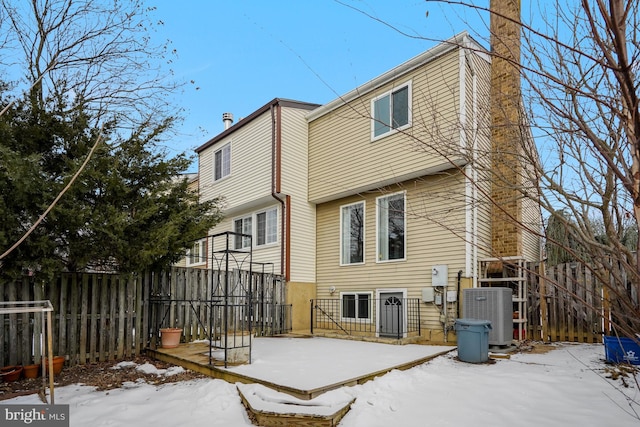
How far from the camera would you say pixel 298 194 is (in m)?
12.2

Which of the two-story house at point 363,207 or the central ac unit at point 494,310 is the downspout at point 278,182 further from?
the central ac unit at point 494,310

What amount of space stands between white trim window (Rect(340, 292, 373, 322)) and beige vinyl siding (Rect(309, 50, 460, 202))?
8.92 ft

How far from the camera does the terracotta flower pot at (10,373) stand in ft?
19.1

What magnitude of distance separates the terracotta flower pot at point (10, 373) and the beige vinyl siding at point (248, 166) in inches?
245

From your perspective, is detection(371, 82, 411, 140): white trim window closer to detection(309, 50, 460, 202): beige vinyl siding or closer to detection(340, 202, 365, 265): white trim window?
detection(309, 50, 460, 202): beige vinyl siding

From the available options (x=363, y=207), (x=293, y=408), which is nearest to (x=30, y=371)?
(x=293, y=408)

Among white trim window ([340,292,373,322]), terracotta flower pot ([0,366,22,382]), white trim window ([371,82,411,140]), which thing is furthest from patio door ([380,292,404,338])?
terracotta flower pot ([0,366,22,382])

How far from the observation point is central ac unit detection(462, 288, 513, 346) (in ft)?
24.8

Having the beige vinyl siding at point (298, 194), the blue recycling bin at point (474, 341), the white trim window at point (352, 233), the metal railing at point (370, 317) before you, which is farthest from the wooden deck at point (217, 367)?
the white trim window at point (352, 233)

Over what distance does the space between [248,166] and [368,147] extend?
13.7ft

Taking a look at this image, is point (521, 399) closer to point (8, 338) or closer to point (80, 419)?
point (80, 419)

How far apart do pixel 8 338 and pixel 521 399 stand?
6.98 m

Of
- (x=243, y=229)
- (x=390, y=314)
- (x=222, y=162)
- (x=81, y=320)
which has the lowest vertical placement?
(x=390, y=314)
